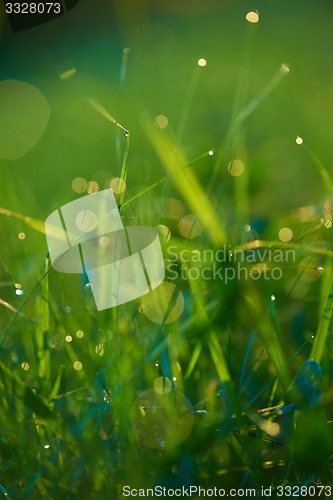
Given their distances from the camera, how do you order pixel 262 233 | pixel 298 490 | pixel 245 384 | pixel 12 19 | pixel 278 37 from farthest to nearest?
pixel 278 37 → pixel 12 19 → pixel 262 233 → pixel 245 384 → pixel 298 490

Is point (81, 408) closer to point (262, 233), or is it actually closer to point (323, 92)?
point (262, 233)

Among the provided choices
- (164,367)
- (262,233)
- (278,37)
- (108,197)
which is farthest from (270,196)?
(278,37)

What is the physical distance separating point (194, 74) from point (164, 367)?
33.3 inches

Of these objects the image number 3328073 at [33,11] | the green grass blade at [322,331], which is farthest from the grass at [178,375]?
the image number 3328073 at [33,11]

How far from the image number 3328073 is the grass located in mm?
471

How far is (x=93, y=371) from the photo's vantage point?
1.38 feet

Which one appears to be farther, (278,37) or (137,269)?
(278,37)
